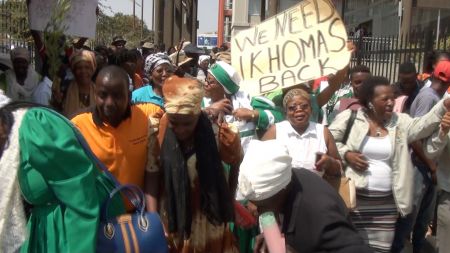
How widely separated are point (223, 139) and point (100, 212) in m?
1.00

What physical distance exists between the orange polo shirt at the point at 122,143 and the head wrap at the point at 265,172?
96cm

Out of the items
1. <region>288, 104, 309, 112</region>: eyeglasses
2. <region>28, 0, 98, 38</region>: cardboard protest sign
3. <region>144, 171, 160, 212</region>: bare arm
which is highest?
Result: <region>28, 0, 98, 38</region>: cardboard protest sign

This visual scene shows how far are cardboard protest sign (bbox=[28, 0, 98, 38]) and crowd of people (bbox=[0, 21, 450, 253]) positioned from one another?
26cm

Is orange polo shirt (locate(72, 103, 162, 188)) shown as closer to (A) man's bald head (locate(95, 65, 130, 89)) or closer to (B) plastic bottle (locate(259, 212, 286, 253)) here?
(A) man's bald head (locate(95, 65, 130, 89))

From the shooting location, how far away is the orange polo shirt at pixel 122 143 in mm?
3615

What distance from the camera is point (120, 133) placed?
12.1 ft

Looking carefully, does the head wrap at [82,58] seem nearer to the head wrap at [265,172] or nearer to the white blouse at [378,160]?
the white blouse at [378,160]

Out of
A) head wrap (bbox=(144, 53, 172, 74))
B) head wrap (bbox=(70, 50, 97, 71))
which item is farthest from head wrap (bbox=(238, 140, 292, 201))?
head wrap (bbox=(144, 53, 172, 74))

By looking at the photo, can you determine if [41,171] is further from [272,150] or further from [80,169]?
[272,150]

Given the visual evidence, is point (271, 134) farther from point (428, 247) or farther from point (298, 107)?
point (428, 247)

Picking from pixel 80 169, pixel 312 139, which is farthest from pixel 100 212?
pixel 312 139

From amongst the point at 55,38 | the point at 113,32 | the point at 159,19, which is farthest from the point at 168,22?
the point at 55,38

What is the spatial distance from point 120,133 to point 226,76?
142 cm

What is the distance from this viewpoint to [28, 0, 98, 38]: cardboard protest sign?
19.2ft
